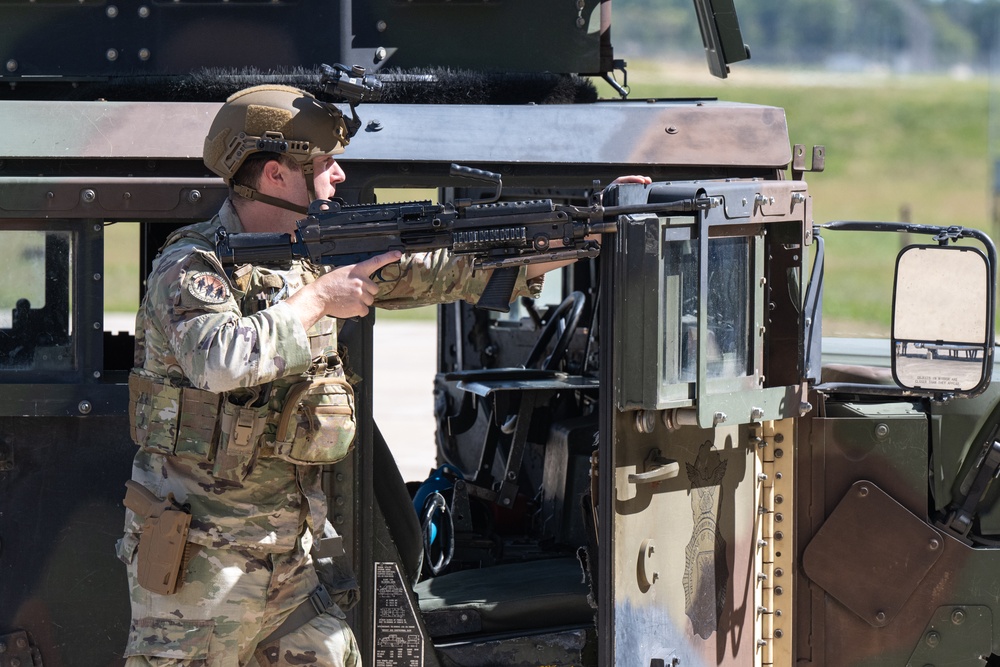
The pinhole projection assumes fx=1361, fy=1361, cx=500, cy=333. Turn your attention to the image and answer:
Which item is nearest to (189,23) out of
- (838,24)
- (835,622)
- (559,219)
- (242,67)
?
(242,67)

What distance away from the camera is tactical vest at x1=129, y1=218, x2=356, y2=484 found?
3072 millimetres

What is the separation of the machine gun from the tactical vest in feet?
0.44

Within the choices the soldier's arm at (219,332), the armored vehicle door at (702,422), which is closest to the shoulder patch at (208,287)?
the soldier's arm at (219,332)

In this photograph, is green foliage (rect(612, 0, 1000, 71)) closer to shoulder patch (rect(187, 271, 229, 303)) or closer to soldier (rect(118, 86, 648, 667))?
soldier (rect(118, 86, 648, 667))

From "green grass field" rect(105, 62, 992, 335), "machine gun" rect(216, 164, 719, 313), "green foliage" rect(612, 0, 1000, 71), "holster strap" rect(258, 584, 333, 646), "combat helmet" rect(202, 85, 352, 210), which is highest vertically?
"green foliage" rect(612, 0, 1000, 71)

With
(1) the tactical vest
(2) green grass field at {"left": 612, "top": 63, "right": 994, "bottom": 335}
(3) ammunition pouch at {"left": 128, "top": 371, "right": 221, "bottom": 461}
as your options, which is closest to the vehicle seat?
(1) the tactical vest

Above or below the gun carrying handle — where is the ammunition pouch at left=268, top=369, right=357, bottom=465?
below

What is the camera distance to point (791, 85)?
30.6 m

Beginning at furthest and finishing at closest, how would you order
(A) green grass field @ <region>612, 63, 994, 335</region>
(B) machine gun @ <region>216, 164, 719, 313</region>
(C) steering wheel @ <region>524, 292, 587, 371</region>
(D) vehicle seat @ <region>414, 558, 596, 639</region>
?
(A) green grass field @ <region>612, 63, 994, 335</region>, (C) steering wheel @ <region>524, 292, 587, 371</region>, (D) vehicle seat @ <region>414, 558, 596, 639</region>, (B) machine gun @ <region>216, 164, 719, 313</region>

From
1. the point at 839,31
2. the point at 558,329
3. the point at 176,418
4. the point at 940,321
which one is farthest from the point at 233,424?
the point at 839,31

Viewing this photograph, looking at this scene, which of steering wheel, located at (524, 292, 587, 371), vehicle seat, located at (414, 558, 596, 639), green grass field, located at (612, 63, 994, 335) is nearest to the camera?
vehicle seat, located at (414, 558, 596, 639)

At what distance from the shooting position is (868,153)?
88.0ft

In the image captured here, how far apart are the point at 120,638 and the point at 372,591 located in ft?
2.04

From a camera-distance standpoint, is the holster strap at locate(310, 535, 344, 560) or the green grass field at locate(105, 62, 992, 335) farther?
the green grass field at locate(105, 62, 992, 335)
